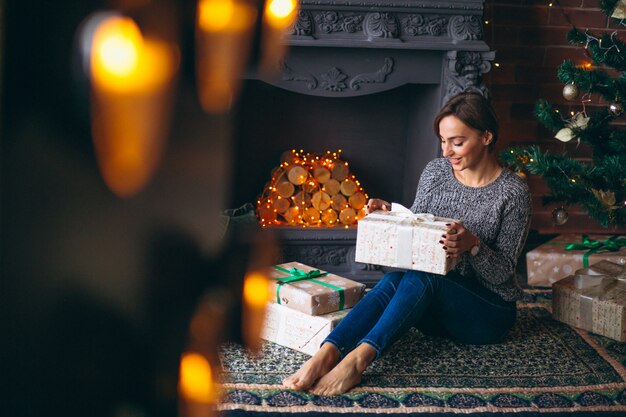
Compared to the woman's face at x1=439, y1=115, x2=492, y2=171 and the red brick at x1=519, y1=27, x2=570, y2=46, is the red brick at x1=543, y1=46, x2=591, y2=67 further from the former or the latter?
the woman's face at x1=439, y1=115, x2=492, y2=171

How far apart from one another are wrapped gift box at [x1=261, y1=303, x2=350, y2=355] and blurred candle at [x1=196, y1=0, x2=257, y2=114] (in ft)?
6.18

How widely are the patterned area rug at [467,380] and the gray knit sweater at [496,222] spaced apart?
23 centimetres

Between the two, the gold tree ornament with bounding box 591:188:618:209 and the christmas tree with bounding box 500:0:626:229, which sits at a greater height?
the christmas tree with bounding box 500:0:626:229

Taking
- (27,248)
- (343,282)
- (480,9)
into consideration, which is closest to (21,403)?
(27,248)

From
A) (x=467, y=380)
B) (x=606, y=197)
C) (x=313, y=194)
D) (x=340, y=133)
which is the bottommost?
(x=467, y=380)

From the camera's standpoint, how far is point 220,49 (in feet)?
1.17

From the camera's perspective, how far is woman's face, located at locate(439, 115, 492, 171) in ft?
7.38

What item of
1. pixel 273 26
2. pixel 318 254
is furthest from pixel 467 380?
pixel 273 26

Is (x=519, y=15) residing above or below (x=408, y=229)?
above

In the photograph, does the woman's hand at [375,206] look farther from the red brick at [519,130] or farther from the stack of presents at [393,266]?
the red brick at [519,130]

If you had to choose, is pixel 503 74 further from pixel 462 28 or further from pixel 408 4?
pixel 408 4

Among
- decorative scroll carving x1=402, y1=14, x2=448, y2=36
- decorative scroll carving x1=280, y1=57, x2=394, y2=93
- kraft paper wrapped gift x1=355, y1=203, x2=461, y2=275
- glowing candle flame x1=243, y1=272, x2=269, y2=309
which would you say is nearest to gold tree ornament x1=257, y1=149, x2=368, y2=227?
decorative scroll carving x1=280, y1=57, x2=394, y2=93

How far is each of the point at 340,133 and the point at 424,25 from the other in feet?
2.14

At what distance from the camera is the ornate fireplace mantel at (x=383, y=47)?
2.71m
